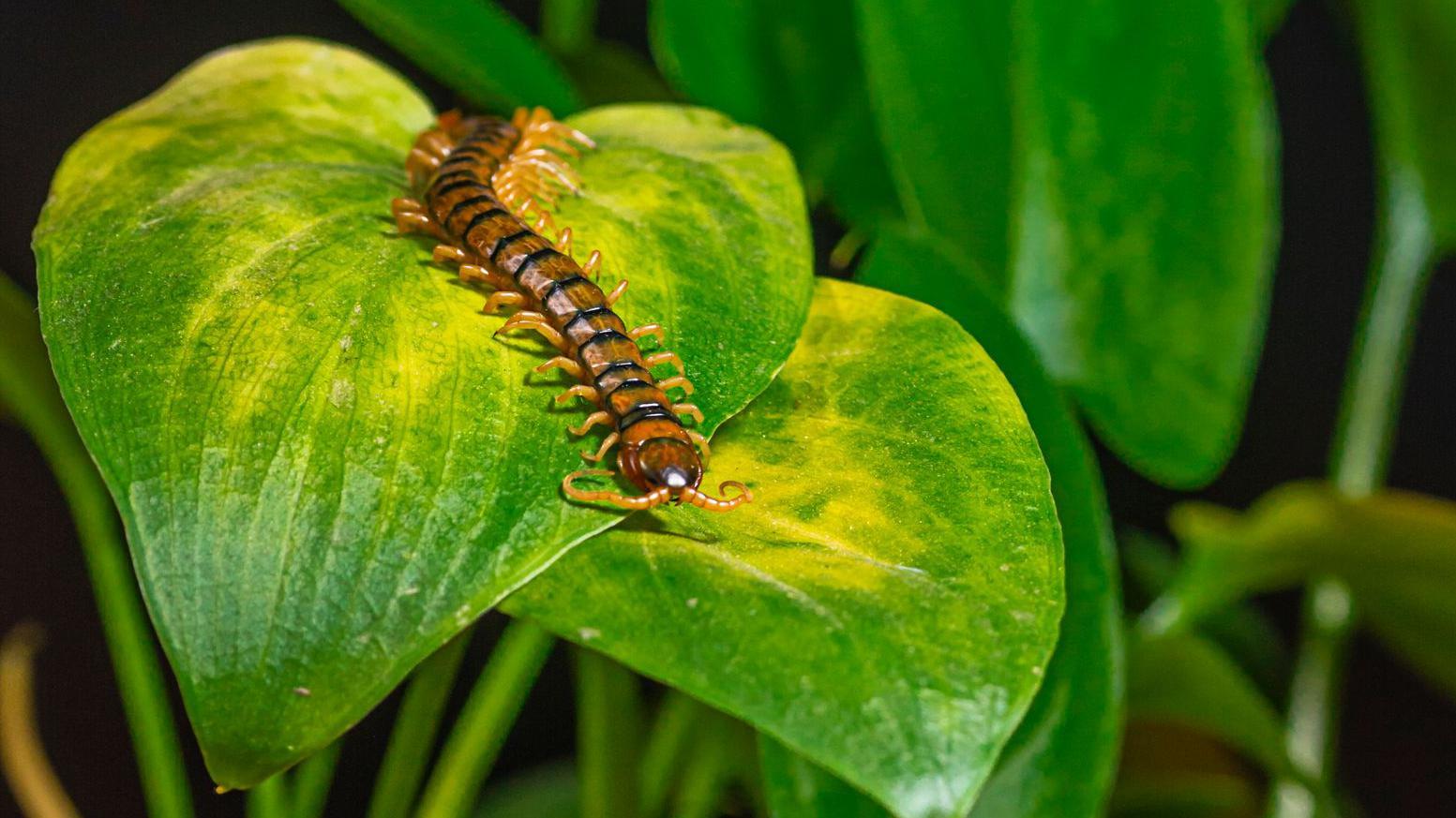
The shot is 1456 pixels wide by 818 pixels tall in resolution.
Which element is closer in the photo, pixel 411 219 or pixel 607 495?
pixel 607 495

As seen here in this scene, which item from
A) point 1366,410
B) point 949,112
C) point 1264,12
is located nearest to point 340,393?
point 949,112

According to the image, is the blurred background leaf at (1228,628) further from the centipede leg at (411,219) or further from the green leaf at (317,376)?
the centipede leg at (411,219)

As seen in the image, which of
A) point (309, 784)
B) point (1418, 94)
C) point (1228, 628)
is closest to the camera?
point (309, 784)

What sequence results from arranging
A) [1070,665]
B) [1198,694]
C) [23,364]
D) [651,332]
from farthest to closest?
1. [1198,694]
2. [23,364]
3. [1070,665]
4. [651,332]

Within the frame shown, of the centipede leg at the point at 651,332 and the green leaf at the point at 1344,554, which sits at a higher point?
the centipede leg at the point at 651,332

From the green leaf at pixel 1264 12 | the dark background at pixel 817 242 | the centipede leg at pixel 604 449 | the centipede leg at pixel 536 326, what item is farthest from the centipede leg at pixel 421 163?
the dark background at pixel 817 242

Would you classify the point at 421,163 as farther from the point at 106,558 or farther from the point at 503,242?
the point at 106,558

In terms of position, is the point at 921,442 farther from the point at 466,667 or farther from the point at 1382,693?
the point at 1382,693
